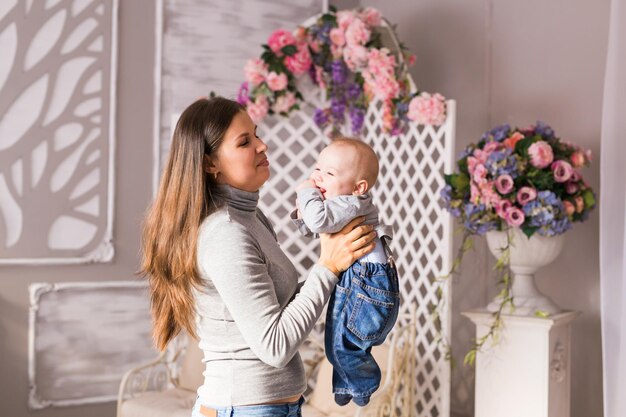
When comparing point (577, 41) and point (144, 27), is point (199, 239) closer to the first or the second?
point (577, 41)

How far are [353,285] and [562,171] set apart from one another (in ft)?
5.90

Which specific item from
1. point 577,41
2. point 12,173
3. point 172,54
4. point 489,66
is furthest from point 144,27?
point 577,41

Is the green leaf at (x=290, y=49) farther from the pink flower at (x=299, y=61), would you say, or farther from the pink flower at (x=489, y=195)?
the pink flower at (x=489, y=195)

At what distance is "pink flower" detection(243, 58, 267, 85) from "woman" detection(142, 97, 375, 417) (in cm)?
252

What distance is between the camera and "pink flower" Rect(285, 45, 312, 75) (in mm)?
4164

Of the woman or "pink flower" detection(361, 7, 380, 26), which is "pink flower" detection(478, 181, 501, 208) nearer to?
"pink flower" detection(361, 7, 380, 26)

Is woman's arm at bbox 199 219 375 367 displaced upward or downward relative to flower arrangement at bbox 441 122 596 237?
downward

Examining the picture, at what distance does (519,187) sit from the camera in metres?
3.20

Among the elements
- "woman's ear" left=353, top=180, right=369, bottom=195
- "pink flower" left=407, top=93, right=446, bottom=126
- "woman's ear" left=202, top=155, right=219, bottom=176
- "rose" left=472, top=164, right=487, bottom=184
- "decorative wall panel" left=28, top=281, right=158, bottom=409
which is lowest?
"decorative wall panel" left=28, top=281, right=158, bottom=409

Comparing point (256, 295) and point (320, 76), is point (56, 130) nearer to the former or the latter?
point (320, 76)

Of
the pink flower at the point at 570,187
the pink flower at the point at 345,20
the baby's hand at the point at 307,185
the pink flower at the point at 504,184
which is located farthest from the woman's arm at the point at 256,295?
the pink flower at the point at 345,20

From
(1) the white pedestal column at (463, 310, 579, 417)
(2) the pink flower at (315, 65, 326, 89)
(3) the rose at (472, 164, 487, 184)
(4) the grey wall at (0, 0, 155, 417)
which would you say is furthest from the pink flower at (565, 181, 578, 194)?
(4) the grey wall at (0, 0, 155, 417)

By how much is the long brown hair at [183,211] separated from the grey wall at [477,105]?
244 cm

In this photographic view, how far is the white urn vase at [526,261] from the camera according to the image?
3.27 metres
